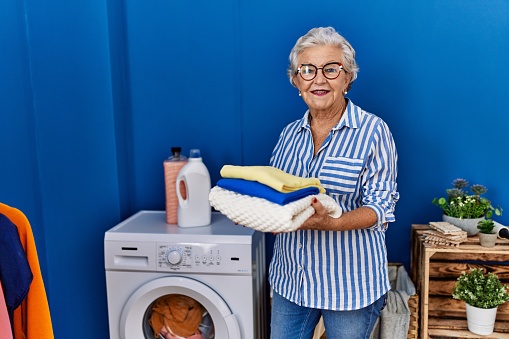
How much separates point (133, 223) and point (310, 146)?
0.99 metres

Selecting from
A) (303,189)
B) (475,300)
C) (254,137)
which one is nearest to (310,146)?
(303,189)

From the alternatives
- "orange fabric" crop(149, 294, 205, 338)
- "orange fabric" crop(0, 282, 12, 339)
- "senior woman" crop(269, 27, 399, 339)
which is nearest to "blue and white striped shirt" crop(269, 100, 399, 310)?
"senior woman" crop(269, 27, 399, 339)

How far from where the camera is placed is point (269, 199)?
1316 mm

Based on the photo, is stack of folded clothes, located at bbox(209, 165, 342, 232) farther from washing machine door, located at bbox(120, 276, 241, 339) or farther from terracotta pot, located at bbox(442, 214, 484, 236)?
terracotta pot, located at bbox(442, 214, 484, 236)

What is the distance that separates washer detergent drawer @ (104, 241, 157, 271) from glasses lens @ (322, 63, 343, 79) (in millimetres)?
974

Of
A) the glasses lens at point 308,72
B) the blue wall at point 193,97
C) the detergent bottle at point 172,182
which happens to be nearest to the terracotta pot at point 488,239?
the blue wall at point 193,97

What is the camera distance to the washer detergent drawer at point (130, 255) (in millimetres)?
1989

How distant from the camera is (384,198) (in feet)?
4.73

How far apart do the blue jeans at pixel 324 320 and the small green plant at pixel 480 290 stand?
19.6 inches

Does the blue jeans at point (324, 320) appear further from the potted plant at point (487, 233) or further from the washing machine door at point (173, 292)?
the potted plant at point (487, 233)

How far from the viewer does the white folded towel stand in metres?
1.26

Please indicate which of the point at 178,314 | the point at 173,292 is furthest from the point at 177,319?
the point at 173,292

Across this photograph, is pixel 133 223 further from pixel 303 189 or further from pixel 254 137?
pixel 303 189

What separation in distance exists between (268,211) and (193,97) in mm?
1204
